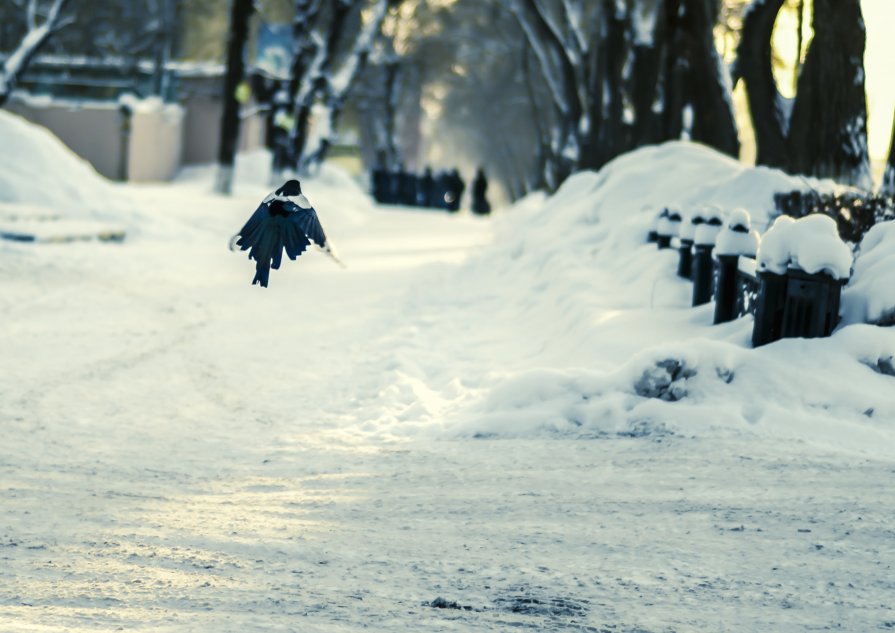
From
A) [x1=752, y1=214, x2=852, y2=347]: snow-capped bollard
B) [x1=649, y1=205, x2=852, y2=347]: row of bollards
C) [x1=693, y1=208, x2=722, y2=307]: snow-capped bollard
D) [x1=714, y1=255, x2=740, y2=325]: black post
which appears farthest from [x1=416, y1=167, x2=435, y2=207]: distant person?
[x1=752, y1=214, x2=852, y2=347]: snow-capped bollard

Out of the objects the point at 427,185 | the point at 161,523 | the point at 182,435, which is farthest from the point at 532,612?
the point at 427,185

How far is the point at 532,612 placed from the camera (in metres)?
4.66

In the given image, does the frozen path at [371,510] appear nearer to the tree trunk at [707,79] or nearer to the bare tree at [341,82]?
the tree trunk at [707,79]

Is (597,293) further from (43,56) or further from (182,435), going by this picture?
(43,56)

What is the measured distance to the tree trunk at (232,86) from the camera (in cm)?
2870

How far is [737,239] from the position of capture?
921cm

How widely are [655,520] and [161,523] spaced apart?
7.28ft

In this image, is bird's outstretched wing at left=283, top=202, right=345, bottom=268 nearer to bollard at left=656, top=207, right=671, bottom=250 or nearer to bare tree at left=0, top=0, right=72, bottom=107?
bollard at left=656, top=207, right=671, bottom=250

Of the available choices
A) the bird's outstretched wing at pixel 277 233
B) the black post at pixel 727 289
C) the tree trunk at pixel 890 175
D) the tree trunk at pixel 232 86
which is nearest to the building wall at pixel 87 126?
the tree trunk at pixel 232 86

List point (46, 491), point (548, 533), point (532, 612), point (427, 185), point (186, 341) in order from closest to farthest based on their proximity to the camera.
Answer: point (532, 612)
point (548, 533)
point (46, 491)
point (186, 341)
point (427, 185)

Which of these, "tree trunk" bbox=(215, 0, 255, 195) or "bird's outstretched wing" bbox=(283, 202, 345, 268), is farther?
"tree trunk" bbox=(215, 0, 255, 195)

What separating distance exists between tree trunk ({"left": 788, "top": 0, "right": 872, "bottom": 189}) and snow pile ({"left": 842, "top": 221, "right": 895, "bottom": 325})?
6646 millimetres

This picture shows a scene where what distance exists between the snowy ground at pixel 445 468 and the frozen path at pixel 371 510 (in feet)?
0.05

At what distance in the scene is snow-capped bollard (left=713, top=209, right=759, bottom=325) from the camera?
30.0 ft
